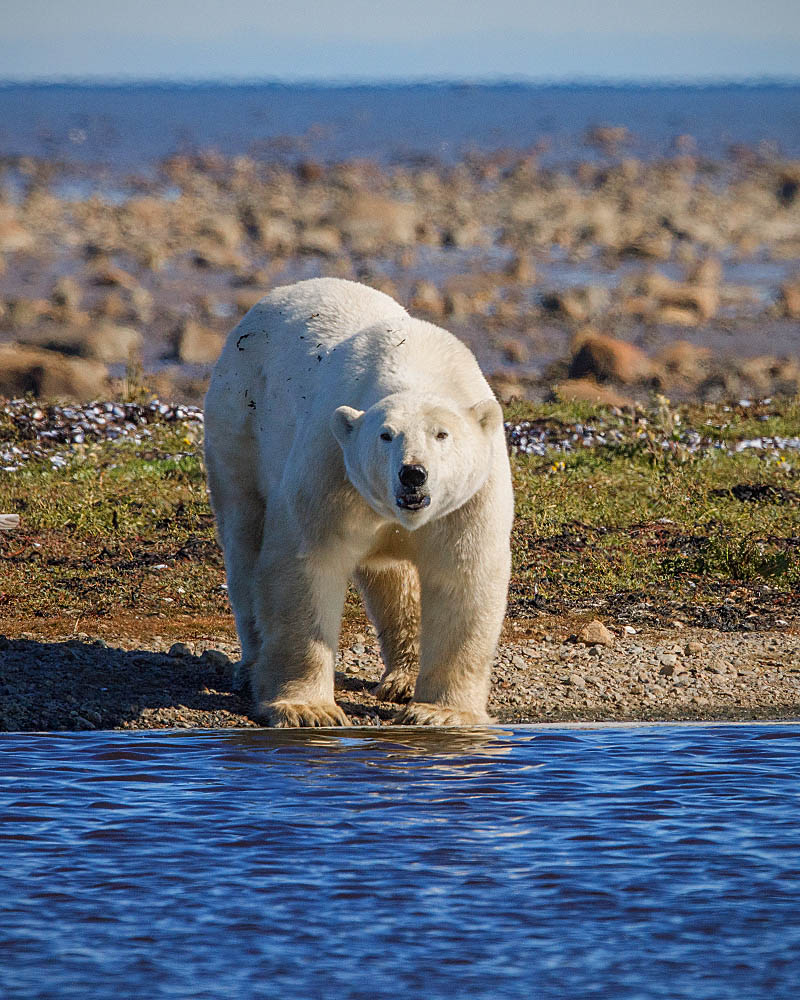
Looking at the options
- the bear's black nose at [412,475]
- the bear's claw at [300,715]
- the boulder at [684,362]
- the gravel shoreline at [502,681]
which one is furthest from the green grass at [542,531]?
the boulder at [684,362]

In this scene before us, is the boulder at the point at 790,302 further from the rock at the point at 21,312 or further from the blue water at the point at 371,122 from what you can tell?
the blue water at the point at 371,122

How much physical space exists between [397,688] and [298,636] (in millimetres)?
857

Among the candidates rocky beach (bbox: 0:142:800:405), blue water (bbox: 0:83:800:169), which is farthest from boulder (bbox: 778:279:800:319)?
blue water (bbox: 0:83:800:169)

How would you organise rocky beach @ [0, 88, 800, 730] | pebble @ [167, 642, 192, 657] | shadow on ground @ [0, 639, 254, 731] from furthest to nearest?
pebble @ [167, 642, 192, 657] → rocky beach @ [0, 88, 800, 730] → shadow on ground @ [0, 639, 254, 731]

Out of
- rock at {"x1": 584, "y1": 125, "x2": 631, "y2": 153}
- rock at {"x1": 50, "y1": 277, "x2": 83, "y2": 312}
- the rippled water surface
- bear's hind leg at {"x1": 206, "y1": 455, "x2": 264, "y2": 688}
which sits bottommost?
Result: the rippled water surface

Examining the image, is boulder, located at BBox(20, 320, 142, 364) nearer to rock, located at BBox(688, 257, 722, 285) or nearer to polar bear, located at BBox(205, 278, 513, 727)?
polar bear, located at BBox(205, 278, 513, 727)

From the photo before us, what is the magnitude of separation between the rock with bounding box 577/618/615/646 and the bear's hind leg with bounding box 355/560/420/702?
0.95 meters

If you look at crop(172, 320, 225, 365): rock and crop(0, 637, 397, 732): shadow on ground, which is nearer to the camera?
crop(0, 637, 397, 732): shadow on ground

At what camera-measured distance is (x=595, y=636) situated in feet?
26.3

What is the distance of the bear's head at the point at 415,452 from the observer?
6.01m

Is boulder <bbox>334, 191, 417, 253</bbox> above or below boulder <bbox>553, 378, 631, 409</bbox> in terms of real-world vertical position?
above

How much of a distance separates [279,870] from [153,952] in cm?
70

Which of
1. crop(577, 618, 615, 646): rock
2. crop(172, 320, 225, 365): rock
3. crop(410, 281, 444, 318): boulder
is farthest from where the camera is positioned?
crop(410, 281, 444, 318): boulder

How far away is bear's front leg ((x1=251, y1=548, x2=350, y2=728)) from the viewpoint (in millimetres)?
6665
